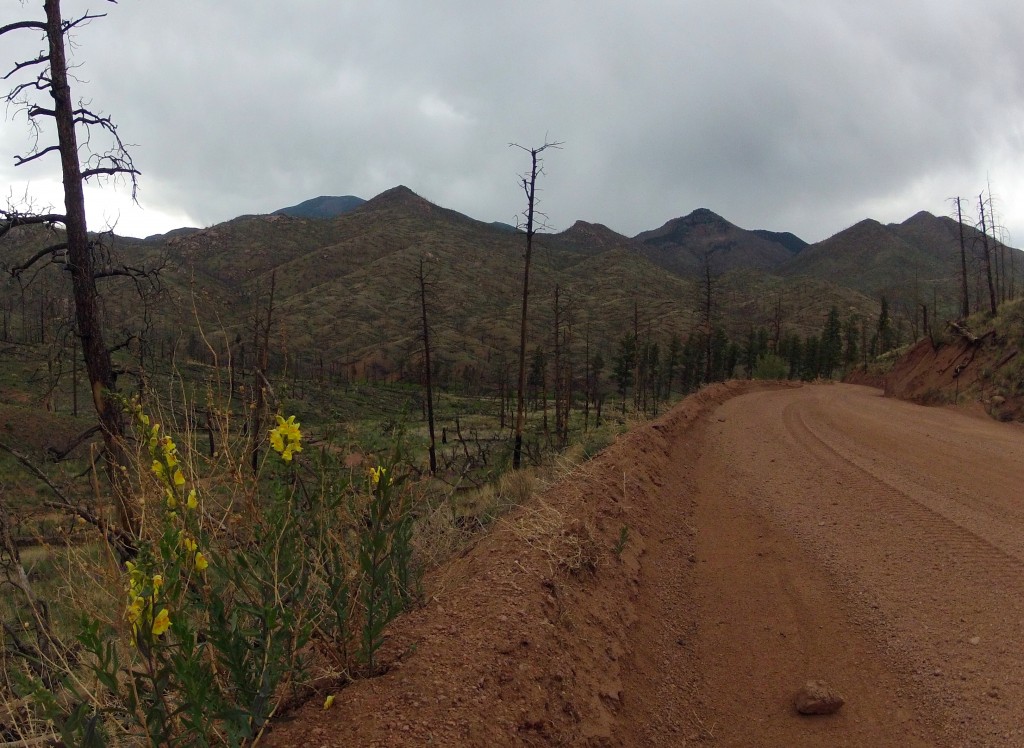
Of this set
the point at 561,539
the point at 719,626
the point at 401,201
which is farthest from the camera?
the point at 401,201

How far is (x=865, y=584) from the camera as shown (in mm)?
4543

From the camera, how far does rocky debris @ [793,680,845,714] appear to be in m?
3.25

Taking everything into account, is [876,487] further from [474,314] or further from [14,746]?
[474,314]

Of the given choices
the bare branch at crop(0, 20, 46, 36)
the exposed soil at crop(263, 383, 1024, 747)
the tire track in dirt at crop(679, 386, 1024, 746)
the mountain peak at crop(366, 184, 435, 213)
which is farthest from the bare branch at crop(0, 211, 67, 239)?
the mountain peak at crop(366, 184, 435, 213)

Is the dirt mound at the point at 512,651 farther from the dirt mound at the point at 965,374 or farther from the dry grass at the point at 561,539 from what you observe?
the dirt mound at the point at 965,374

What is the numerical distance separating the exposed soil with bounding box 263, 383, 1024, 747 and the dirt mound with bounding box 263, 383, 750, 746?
0.01 meters

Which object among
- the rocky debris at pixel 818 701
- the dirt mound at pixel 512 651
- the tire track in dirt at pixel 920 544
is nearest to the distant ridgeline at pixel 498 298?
the tire track in dirt at pixel 920 544

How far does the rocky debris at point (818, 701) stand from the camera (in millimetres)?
3250

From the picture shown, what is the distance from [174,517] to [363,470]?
1.28 meters

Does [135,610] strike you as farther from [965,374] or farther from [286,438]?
[965,374]

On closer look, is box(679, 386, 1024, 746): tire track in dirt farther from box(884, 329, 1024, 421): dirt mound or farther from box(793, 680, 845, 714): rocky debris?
box(884, 329, 1024, 421): dirt mound

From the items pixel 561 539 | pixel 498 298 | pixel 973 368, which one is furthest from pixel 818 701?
pixel 498 298

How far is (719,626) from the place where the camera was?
439 cm

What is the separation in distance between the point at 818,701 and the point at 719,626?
45.3 inches
